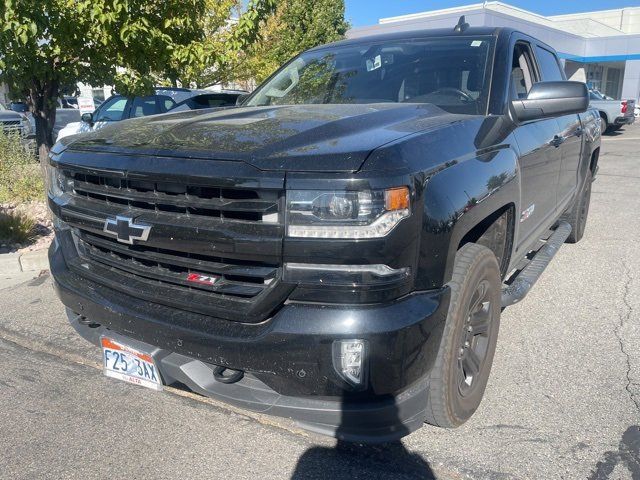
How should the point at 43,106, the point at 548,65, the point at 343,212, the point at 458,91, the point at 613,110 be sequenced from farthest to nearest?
the point at 613,110 < the point at 43,106 < the point at 548,65 < the point at 458,91 < the point at 343,212

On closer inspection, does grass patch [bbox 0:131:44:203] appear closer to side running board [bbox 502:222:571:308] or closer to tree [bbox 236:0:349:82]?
side running board [bbox 502:222:571:308]

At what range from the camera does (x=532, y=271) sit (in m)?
3.87

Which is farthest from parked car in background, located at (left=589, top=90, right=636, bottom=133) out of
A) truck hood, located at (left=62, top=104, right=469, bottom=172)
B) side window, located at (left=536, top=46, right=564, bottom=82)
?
truck hood, located at (left=62, top=104, right=469, bottom=172)

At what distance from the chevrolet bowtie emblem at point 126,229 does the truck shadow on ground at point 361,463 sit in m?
1.21

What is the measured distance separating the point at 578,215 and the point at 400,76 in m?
3.09

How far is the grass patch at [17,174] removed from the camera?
7672 millimetres

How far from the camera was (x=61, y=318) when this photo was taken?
4.22 metres

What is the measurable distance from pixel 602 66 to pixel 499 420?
39229 mm

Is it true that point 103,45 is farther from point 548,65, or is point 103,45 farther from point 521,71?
point 548,65

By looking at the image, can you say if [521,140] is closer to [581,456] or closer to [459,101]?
[459,101]

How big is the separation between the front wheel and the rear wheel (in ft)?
10.3

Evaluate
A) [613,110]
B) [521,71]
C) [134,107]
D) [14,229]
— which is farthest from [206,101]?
[613,110]

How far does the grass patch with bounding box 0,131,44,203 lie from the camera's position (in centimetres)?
767

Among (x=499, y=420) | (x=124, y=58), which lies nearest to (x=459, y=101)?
(x=499, y=420)
